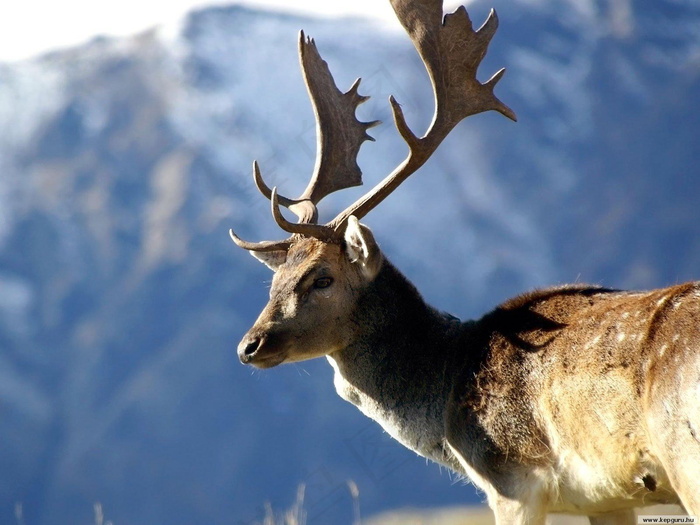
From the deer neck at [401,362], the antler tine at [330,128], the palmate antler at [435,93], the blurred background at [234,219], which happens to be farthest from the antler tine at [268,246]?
the blurred background at [234,219]

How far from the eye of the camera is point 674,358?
17.0ft

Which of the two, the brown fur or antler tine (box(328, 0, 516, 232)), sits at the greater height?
antler tine (box(328, 0, 516, 232))

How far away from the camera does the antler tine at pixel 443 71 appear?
7.35 metres

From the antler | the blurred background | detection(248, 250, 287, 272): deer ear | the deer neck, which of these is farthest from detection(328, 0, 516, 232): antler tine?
the blurred background

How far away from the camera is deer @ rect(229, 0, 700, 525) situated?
5312 mm

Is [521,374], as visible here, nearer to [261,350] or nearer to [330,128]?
[261,350]

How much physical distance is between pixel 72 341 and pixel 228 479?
18849 mm

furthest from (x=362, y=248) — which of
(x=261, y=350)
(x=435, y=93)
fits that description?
(x=435, y=93)

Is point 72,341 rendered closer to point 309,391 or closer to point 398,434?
point 309,391

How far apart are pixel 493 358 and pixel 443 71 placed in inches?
87.2

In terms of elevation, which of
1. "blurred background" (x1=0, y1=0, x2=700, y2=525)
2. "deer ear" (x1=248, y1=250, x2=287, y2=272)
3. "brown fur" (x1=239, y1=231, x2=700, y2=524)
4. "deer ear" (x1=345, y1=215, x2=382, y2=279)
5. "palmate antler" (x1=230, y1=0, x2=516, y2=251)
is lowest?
"brown fur" (x1=239, y1=231, x2=700, y2=524)

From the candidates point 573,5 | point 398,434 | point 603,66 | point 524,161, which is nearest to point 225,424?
point 524,161

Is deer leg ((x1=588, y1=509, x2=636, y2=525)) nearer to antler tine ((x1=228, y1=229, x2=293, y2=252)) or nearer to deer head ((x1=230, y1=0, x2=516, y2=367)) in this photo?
deer head ((x1=230, y1=0, x2=516, y2=367))

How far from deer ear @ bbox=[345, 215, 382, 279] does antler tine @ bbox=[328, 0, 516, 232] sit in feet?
1.21
